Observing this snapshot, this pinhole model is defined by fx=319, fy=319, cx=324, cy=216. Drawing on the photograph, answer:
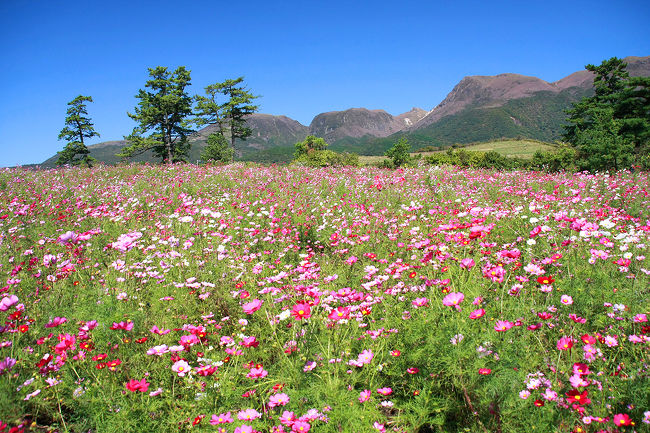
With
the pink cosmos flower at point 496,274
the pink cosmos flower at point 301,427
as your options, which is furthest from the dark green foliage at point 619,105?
the pink cosmos flower at point 301,427

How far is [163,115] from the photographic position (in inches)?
1249

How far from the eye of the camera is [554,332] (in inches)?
83.9

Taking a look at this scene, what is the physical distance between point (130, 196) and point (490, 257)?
6.25m

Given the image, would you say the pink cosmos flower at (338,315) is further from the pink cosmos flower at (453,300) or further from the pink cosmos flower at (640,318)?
the pink cosmos flower at (640,318)

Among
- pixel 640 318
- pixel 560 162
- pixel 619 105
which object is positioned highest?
pixel 619 105

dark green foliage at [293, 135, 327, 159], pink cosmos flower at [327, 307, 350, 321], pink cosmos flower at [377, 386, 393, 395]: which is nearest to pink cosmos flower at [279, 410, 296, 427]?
pink cosmos flower at [377, 386, 393, 395]

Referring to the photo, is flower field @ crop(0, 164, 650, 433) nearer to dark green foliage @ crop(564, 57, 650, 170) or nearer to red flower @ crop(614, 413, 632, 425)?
red flower @ crop(614, 413, 632, 425)

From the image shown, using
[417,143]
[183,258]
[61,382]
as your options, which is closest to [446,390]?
[61,382]

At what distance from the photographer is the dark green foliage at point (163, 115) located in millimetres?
30953

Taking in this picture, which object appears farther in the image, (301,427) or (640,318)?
(640,318)

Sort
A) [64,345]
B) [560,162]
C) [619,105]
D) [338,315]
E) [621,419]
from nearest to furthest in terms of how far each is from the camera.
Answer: [621,419] < [64,345] < [338,315] < [560,162] < [619,105]

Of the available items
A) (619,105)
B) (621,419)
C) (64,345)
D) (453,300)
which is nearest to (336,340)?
(453,300)

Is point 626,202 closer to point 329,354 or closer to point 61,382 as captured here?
point 329,354

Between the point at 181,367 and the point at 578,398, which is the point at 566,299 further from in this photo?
the point at 181,367
